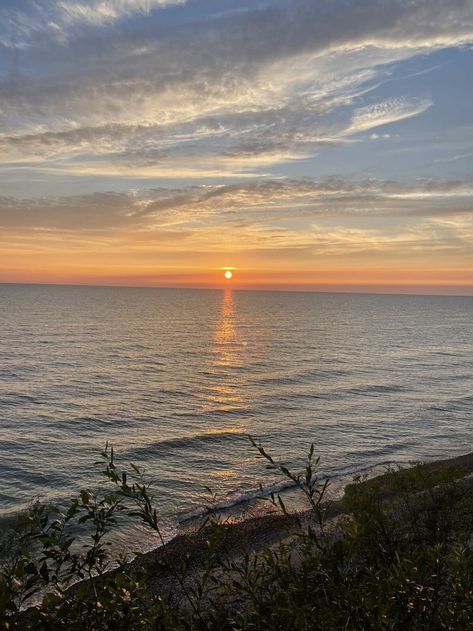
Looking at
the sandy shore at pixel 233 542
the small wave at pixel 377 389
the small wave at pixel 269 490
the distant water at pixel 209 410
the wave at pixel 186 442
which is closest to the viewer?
the sandy shore at pixel 233 542

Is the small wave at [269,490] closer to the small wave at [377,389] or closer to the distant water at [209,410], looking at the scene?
the distant water at [209,410]

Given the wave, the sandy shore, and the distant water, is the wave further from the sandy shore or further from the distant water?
the sandy shore

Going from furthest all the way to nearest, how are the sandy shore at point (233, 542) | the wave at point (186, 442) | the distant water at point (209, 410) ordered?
the wave at point (186, 442) → the distant water at point (209, 410) → the sandy shore at point (233, 542)

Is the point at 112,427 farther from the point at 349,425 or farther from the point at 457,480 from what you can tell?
the point at 457,480

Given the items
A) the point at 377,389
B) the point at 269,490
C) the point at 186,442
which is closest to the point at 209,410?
the point at 186,442

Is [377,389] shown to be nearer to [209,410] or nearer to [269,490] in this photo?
[209,410]

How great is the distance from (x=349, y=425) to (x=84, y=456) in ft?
76.1

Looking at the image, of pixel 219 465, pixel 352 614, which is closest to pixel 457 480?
pixel 219 465

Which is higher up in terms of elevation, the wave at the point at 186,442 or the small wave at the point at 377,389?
the small wave at the point at 377,389

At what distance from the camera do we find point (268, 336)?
11800cm

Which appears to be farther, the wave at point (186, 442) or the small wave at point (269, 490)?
the wave at point (186, 442)

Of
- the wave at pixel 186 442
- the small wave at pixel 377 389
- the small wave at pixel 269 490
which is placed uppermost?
the small wave at pixel 377 389

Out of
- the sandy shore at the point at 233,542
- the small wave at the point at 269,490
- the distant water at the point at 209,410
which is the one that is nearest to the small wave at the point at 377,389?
the distant water at the point at 209,410

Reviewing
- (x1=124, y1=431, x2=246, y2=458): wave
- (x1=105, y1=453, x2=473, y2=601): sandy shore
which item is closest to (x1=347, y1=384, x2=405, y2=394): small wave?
(x1=124, y1=431, x2=246, y2=458): wave
